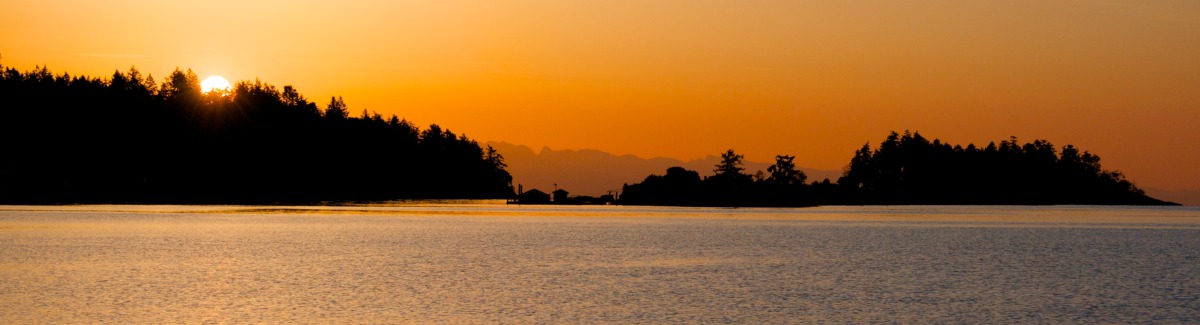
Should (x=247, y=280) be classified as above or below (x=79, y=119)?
below

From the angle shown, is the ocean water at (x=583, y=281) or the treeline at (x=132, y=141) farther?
the treeline at (x=132, y=141)

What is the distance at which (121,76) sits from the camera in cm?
17225

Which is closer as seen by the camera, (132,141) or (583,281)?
(583,281)

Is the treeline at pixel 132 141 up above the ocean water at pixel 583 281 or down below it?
above

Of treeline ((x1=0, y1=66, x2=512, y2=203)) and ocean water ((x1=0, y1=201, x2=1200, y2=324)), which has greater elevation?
treeline ((x1=0, y1=66, x2=512, y2=203))

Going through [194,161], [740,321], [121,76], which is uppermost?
[121,76]

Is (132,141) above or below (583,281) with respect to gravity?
above

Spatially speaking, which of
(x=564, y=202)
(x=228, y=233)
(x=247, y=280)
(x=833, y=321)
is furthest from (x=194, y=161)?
(x=833, y=321)

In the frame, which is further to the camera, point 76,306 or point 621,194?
point 621,194

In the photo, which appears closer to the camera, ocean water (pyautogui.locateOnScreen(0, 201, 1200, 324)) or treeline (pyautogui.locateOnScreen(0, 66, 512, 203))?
ocean water (pyautogui.locateOnScreen(0, 201, 1200, 324))

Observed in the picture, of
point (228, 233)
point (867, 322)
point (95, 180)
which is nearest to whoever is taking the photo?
point (867, 322)

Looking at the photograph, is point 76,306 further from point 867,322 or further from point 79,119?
point 79,119

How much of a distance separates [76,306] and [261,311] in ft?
10.7

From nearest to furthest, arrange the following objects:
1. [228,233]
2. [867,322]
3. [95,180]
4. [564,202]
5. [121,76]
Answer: [867,322]
[228,233]
[95,180]
[121,76]
[564,202]
